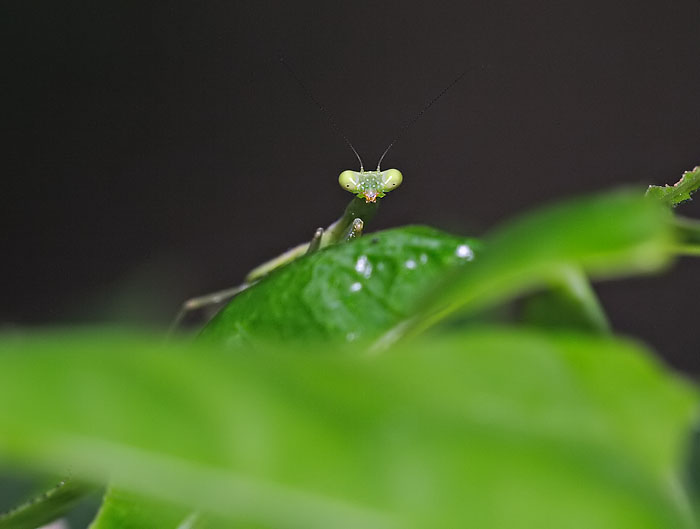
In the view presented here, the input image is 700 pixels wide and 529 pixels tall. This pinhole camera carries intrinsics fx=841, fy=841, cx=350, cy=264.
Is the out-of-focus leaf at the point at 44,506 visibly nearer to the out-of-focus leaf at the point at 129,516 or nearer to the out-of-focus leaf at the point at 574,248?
the out-of-focus leaf at the point at 129,516

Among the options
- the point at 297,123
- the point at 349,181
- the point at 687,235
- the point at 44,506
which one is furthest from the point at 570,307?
the point at 297,123

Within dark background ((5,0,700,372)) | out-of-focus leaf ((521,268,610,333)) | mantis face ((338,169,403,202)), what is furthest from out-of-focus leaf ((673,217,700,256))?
dark background ((5,0,700,372))

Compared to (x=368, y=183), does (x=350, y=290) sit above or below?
below

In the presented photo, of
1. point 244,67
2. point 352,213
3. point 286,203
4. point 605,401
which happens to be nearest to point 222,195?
point 286,203

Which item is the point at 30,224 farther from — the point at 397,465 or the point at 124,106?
the point at 397,465

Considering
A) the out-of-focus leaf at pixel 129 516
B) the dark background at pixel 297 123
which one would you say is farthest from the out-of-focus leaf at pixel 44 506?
the dark background at pixel 297 123

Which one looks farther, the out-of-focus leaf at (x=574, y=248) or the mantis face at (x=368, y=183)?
the mantis face at (x=368, y=183)

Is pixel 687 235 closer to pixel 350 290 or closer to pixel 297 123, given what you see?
pixel 350 290
